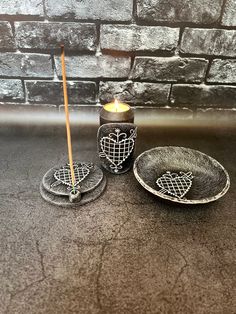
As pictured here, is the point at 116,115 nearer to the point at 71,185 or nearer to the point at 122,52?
the point at 71,185

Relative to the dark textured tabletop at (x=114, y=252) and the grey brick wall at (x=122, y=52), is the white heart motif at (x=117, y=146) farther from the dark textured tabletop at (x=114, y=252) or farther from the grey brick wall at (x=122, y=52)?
the grey brick wall at (x=122, y=52)

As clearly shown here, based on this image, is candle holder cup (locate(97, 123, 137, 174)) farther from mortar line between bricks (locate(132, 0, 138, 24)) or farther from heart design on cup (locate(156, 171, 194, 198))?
mortar line between bricks (locate(132, 0, 138, 24))

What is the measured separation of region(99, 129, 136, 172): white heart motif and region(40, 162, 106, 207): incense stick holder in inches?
2.2

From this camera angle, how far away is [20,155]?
3.01 feet

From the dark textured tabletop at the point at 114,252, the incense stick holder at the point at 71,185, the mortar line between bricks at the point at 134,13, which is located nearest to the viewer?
the dark textured tabletop at the point at 114,252

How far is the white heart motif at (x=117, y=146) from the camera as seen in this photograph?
2.55 feet

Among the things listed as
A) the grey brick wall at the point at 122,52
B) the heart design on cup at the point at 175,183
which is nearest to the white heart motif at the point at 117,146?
the heart design on cup at the point at 175,183

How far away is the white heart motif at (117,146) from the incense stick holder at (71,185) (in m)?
0.06

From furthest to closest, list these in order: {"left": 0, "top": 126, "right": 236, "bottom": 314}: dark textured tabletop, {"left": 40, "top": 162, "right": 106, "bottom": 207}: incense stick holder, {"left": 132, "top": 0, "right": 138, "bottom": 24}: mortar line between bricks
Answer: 1. {"left": 132, "top": 0, "right": 138, "bottom": 24}: mortar line between bricks
2. {"left": 40, "top": 162, "right": 106, "bottom": 207}: incense stick holder
3. {"left": 0, "top": 126, "right": 236, "bottom": 314}: dark textured tabletop

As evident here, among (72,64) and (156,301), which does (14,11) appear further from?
(156,301)

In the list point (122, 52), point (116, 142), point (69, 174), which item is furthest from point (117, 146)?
point (122, 52)

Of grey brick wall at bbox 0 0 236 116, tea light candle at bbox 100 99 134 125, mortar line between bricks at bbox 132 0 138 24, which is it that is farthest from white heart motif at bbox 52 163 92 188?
mortar line between bricks at bbox 132 0 138 24

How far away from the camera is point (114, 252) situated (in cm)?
62

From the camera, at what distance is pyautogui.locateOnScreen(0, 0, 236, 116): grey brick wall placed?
3.06ft
